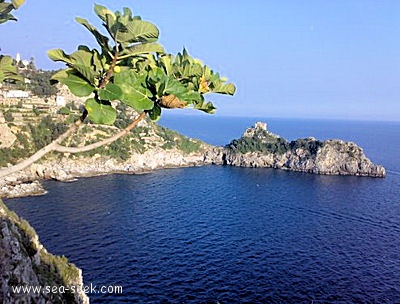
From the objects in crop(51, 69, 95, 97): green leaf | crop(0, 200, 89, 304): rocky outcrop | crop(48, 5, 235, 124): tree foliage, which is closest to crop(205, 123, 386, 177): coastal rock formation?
crop(0, 200, 89, 304): rocky outcrop

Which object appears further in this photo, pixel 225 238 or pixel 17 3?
pixel 225 238

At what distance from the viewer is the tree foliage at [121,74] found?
3557mm

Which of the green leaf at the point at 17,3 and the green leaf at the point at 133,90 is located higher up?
the green leaf at the point at 17,3

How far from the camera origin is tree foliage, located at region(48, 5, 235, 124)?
3.56 metres

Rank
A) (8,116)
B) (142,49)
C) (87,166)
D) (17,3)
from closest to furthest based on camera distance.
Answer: (142,49) → (17,3) → (8,116) → (87,166)

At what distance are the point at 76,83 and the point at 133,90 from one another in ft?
2.06

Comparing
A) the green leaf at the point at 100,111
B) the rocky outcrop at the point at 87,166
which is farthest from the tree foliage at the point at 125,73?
the rocky outcrop at the point at 87,166

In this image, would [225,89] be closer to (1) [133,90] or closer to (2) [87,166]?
(1) [133,90]

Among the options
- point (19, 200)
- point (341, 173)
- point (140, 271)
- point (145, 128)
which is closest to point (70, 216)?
point (19, 200)

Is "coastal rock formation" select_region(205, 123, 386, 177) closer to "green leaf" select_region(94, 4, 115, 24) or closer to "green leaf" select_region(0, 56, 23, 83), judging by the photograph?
"green leaf" select_region(0, 56, 23, 83)

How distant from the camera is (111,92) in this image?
11.7 feet

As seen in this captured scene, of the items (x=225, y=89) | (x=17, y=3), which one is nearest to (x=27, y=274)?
(x=17, y=3)

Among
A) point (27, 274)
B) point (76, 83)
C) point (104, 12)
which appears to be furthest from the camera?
point (27, 274)

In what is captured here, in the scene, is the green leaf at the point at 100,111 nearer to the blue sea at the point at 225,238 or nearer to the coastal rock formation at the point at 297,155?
the blue sea at the point at 225,238
